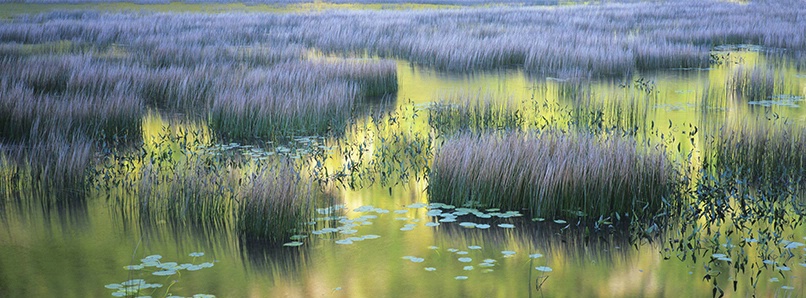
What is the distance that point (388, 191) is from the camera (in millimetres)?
6645

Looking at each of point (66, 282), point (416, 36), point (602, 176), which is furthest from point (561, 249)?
point (416, 36)

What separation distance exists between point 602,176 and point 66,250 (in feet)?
12.0

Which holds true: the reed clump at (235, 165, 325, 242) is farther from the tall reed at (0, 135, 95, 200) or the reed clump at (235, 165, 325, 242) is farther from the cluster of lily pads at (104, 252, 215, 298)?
the tall reed at (0, 135, 95, 200)

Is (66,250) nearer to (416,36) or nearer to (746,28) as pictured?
(416,36)

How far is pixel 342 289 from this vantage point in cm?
457

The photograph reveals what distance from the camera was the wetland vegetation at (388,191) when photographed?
4.75 metres

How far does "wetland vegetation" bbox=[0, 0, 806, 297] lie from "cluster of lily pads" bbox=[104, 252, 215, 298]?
2 cm

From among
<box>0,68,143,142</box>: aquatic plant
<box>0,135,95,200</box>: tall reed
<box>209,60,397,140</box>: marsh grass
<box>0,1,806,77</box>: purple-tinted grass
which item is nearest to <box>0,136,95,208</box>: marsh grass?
<box>0,135,95,200</box>: tall reed

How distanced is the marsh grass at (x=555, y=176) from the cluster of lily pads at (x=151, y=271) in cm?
204

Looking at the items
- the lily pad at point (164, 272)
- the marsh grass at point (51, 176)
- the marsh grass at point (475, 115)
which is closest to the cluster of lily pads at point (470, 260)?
the lily pad at point (164, 272)

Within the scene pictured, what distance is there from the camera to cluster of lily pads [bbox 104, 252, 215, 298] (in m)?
4.41

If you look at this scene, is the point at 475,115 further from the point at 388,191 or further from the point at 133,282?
the point at 133,282

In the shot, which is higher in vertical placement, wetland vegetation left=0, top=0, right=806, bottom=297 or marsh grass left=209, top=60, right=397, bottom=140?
marsh grass left=209, top=60, right=397, bottom=140

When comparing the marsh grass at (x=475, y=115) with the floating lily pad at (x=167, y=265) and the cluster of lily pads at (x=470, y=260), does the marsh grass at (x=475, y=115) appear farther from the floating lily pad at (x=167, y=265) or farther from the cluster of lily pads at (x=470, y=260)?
the floating lily pad at (x=167, y=265)
